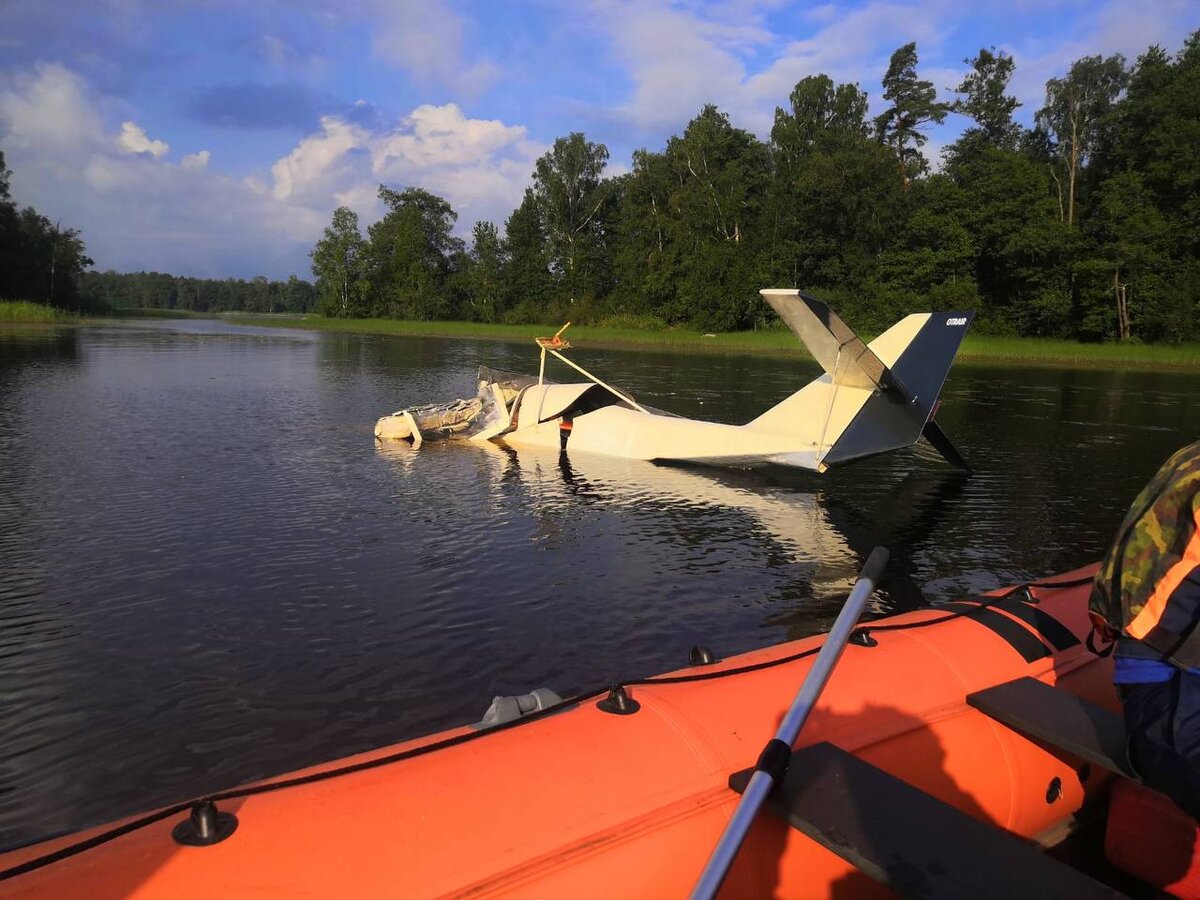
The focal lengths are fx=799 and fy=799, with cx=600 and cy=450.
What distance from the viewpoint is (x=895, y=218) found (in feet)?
195

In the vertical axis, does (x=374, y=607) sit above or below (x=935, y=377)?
below

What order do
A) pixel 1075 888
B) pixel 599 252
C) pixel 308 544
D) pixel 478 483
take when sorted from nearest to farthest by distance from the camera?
pixel 1075 888
pixel 308 544
pixel 478 483
pixel 599 252

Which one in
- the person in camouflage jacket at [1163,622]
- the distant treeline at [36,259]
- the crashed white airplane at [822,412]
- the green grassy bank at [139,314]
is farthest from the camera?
the green grassy bank at [139,314]

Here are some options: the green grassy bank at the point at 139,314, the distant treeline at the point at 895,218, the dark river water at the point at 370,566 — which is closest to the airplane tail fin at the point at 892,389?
the dark river water at the point at 370,566

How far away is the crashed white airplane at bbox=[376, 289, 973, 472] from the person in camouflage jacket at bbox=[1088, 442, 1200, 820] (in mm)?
7213

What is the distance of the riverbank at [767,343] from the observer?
4488 cm

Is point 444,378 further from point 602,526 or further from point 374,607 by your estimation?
point 374,607

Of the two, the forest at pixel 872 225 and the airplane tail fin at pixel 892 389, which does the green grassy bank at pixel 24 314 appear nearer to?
the forest at pixel 872 225

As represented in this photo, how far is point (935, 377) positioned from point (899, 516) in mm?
2244

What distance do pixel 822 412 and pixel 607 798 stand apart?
1033 cm

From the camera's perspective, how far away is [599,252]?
82.9 m

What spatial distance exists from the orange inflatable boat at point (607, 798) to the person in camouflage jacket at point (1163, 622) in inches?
39.8

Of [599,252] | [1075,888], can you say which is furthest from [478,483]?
[599,252]

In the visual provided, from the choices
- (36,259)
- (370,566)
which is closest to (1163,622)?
(370,566)
